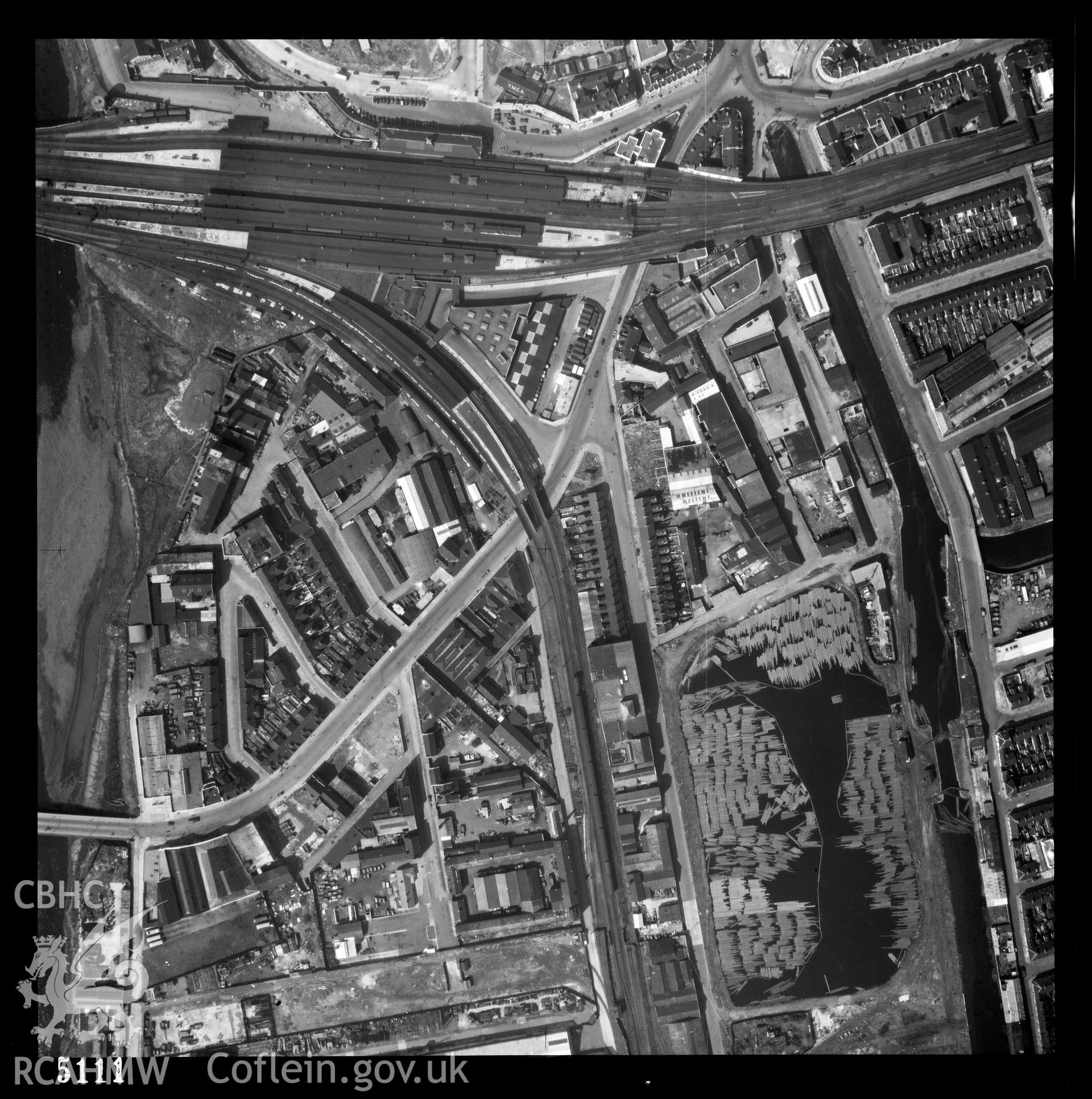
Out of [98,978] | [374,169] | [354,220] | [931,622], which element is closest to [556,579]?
[931,622]

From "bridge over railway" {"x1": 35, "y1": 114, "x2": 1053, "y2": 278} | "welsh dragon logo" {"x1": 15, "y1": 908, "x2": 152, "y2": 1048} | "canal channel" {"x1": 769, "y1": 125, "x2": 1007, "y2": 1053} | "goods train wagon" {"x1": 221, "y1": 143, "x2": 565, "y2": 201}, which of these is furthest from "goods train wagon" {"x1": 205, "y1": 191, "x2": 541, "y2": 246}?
"welsh dragon logo" {"x1": 15, "y1": 908, "x2": 152, "y2": 1048}

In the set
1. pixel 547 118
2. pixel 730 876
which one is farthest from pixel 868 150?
pixel 730 876

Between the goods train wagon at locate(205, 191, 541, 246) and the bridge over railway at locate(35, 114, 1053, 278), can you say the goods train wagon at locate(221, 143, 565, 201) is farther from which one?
the goods train wagon at locate(205, 191, 541, 246)

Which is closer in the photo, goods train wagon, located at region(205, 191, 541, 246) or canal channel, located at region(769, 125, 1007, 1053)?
goods train wagon, located at region(205, 191, 541, 246)

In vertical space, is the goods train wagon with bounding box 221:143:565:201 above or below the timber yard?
above

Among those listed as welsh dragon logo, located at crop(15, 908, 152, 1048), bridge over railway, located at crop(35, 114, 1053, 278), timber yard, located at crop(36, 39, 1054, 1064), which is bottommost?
welsh dragon logo, located at crop(15, 908, 152, 1048)

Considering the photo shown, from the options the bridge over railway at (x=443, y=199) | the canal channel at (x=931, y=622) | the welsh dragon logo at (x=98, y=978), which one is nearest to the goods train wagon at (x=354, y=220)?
the bridge over railway at (x=443, y=199)
